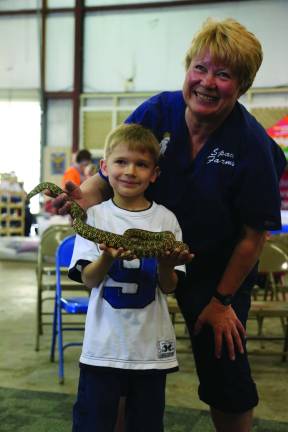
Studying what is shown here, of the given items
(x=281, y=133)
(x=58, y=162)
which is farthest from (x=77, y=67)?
(x=281, y=133)

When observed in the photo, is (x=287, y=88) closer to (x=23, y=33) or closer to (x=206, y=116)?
(x=23, y=33)


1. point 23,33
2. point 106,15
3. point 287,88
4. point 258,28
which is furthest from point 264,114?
point 23,33

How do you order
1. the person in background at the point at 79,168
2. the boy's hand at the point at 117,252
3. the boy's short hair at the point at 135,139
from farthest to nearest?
1. the person in background at the point at 79,168
2. the boy's short hair at the point at 135,139
3. the boy's hand at the point at 117,252

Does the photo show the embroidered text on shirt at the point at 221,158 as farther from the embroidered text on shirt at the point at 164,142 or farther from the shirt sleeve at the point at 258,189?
the embroidered text on shirt at the point at 164,142

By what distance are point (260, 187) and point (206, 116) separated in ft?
0.98

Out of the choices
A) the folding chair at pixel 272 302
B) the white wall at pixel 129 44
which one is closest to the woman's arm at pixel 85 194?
the folding chair at pixel 272 302

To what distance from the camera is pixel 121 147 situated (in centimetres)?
191

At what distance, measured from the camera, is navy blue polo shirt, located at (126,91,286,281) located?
1935mm

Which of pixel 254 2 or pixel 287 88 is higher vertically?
pixel 254 2

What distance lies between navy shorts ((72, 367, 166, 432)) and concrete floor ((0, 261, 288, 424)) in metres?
1.43

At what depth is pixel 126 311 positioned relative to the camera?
1816 millimetres

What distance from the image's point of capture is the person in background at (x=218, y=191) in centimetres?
190

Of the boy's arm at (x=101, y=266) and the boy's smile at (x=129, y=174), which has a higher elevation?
the boy's smile at (x=129, y=174)

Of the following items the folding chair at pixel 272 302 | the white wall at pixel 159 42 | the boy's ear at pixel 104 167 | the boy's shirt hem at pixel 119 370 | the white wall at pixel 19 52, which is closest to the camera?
the boy's shirt hem at pixel 119 370
